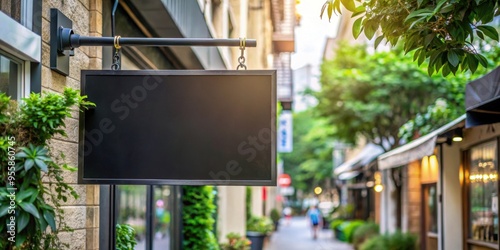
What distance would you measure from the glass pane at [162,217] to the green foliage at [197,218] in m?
0.79

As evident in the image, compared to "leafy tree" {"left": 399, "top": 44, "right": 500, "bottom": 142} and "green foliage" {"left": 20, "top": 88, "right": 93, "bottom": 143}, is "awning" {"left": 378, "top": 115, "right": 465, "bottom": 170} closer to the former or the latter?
"leafy tree" {"left": 399, "top": 44, "right": 500, "bottom": 142}

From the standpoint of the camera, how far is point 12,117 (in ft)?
13.5

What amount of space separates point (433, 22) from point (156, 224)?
24.1 ft

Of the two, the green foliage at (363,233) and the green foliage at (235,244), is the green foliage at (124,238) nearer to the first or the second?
the green foliage at (235,244)

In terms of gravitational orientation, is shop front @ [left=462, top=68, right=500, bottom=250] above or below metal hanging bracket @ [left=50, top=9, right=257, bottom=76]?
below

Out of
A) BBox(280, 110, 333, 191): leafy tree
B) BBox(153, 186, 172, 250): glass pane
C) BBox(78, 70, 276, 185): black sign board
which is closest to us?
BBox(78, 70, 276, 185): black sign board

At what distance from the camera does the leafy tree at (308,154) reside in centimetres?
4719

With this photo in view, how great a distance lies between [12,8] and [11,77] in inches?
19.0

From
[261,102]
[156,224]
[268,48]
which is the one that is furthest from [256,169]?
[268,48]

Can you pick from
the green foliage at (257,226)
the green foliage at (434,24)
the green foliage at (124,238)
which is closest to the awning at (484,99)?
the green foliage at (434,24)

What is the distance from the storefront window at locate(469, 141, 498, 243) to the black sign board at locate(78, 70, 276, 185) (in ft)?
23.7

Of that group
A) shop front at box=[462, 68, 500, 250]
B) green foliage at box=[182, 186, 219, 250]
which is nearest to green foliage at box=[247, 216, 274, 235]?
green foliage at box=[182, 186, 219, 250]

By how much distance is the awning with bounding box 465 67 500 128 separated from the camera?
8539mm

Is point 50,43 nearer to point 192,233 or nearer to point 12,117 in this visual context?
point 12,117
